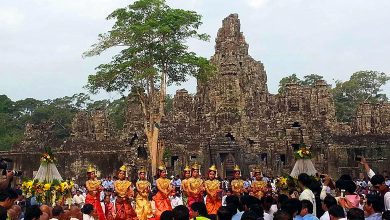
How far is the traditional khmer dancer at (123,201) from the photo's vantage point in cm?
1376

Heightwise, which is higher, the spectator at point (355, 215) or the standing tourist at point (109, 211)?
the spectator at point (355, 215)

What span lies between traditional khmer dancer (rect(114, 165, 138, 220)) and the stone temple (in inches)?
765

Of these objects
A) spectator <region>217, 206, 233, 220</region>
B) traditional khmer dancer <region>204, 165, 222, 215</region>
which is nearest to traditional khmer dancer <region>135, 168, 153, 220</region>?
traditional khmer dancer <region>204, 165, 222, 215</region>

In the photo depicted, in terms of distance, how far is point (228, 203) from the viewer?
349 inches

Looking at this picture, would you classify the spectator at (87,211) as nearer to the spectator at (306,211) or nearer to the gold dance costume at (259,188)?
the spectator at (306,211)

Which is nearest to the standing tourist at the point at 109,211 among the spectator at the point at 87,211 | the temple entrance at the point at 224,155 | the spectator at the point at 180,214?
the spectator at the point at 87,211

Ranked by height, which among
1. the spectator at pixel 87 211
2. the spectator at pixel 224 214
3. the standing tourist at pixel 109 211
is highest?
the spectator at pixel 224 214

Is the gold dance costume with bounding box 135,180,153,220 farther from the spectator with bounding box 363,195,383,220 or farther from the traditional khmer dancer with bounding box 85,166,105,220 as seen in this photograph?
the spectator with bounding box 363,195,383,220

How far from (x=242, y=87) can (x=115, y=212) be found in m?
31.1

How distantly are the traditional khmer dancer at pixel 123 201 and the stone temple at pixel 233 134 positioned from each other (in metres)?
19.4

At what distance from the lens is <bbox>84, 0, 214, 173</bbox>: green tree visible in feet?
95.8

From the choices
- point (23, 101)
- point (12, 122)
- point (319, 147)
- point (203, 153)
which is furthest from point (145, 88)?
point (23, 101)

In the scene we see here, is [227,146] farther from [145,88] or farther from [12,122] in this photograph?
[12,122]

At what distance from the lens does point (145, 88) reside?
30234mm
